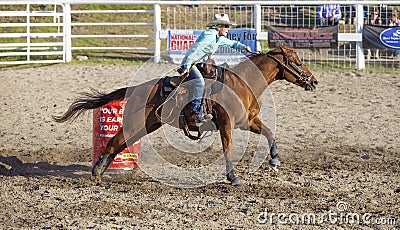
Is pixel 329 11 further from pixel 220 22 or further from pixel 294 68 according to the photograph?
pixel 220 22

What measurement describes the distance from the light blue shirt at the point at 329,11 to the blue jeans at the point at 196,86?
362 inches

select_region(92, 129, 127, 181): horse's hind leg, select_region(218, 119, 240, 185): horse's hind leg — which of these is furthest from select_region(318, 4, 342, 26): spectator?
select_region(92, 129, 127, 181): horse's hind leg

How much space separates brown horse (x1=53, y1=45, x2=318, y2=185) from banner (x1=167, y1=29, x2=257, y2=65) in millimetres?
6559

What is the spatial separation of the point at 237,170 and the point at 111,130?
1703 millimetres

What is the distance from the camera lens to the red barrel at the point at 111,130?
8546 millimetres

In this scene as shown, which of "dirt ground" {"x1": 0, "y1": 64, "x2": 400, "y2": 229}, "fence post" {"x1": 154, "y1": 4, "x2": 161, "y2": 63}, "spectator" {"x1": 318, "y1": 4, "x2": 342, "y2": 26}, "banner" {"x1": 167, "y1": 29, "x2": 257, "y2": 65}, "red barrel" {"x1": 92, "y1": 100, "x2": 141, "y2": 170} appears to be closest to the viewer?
"dirt ground" {"x1": 0, "y1": 64, "x2": 400, "y2": 229}

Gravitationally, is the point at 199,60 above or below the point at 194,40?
below

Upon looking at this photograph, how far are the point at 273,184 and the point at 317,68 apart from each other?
7.71 m

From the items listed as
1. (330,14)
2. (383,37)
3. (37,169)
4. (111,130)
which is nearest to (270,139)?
(111,130)

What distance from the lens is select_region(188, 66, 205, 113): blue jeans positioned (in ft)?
25.8

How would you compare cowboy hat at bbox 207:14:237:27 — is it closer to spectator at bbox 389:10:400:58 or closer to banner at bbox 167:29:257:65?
banner at bbox 167:29:257:65

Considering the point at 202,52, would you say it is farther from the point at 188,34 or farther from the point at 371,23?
the point at 371,23

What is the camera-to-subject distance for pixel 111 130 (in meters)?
8.57

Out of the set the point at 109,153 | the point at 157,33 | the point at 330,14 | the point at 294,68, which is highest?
the point at 330,14
